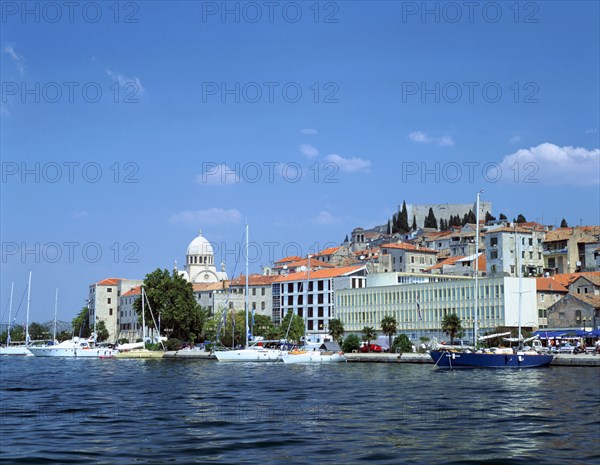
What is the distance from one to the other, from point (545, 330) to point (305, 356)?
28900mm

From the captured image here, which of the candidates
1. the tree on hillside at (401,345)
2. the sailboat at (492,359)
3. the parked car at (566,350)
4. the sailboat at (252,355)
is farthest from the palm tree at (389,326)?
the sailboat at (492,359)

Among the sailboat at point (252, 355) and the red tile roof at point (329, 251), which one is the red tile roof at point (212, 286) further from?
the sailboat at point (252, 355)

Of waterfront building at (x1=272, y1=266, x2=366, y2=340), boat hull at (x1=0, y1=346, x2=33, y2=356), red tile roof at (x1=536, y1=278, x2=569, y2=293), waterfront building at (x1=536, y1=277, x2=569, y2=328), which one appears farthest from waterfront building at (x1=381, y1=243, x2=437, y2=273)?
boat hull at (x1=0, y1=346, x2=33, y2=356)

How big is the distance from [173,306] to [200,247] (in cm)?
7025

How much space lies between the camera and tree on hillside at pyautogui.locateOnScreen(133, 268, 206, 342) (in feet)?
404

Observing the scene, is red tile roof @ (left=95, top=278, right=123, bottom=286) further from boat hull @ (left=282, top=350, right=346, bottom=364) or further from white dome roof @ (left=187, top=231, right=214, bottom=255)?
boat hull @ (left=282, top=350, right=346, bottom=364)

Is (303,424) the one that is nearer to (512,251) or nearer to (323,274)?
(512,251)

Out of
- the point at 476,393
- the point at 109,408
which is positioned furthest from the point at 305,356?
the point at 109,408

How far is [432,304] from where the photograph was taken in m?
104

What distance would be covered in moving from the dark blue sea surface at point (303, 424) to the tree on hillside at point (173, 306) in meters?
75.9

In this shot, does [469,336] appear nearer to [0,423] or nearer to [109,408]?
[109,408]

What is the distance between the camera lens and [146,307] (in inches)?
5098

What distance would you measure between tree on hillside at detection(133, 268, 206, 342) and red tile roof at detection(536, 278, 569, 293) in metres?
52.1

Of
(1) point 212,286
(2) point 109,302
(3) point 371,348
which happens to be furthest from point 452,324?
(2) point 109,302
